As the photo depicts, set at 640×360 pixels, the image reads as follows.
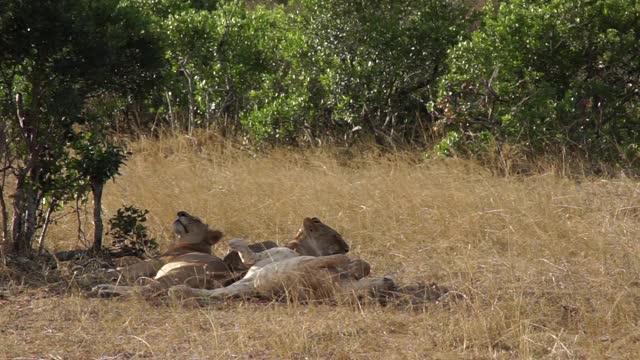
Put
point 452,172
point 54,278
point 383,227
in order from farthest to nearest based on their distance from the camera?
point 452,172
point 383,227
point 54,278

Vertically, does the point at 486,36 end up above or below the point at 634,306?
above

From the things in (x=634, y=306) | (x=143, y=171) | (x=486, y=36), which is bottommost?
(x=634, y=306)

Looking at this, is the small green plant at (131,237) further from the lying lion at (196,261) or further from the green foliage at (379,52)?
the green foliage at (379,52)

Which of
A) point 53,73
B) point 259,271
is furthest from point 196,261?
point 53,73

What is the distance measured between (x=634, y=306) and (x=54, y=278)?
350 cm

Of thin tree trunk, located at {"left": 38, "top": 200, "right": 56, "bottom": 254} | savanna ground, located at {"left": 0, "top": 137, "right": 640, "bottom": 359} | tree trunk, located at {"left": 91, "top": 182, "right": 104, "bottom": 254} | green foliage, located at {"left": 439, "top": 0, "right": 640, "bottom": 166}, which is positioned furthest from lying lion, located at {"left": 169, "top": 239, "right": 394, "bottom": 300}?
green foliage, located at {"left": 439, "top": 0, "right": 640, "bottom": 166}

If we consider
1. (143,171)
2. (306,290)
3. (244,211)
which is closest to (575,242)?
(306,290)

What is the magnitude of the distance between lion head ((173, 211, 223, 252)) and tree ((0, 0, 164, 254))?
948mm

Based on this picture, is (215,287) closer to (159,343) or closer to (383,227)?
(159,343)

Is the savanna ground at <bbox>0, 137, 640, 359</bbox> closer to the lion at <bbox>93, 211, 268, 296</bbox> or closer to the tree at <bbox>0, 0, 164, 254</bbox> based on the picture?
the lion at <bbox>93, 211, 268, 296</bbox>

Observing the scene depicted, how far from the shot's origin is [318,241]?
23.8 feet

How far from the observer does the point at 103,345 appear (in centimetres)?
549

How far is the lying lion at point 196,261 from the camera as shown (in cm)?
664

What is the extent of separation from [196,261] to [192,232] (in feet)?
1.81
